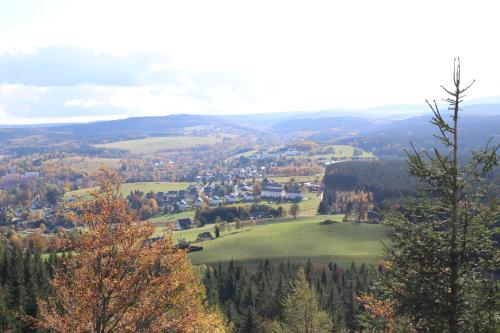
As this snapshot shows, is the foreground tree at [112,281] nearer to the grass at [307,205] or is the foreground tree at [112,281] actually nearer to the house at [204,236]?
the house at [204,236]

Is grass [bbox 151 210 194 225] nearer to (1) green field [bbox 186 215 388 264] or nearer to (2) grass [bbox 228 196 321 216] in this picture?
(2) grass [bbox 228 196 321 216]

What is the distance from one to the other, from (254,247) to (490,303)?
10348cm

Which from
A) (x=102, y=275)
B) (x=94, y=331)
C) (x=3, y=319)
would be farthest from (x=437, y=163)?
(x=3, y=319)

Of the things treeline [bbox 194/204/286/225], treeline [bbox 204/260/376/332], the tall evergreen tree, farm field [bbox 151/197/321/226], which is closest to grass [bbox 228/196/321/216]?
farm field [bbox 151/197/321/226]

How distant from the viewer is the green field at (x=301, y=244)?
351ft

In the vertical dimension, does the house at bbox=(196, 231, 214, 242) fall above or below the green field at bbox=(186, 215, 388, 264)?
below

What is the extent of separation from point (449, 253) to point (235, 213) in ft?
510

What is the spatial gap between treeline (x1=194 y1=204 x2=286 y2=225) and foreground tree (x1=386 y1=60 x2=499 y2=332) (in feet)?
495

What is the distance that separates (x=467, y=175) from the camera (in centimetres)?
1609

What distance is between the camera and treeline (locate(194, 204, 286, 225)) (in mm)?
167000

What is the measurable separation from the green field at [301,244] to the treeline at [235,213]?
30.1 metres

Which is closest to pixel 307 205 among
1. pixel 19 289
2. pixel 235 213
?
pixel 235 213

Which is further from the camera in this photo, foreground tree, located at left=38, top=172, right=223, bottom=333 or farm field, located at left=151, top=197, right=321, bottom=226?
farm field, located at left=151, top=197, right=321, bottom=226

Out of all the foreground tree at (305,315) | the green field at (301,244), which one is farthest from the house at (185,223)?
the foreground tree at (305,315)
